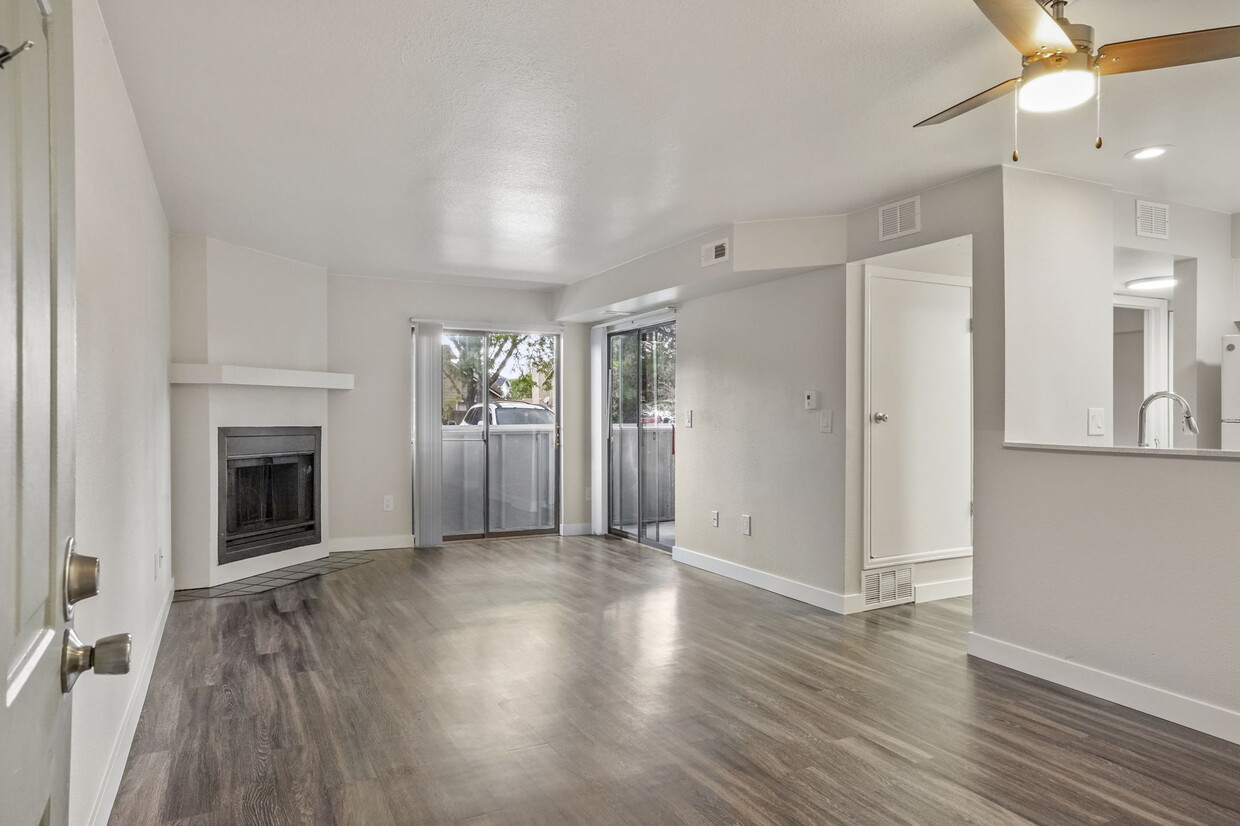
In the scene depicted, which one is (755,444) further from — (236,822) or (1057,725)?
(236,822)

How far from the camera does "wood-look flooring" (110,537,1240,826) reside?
2.30 meters

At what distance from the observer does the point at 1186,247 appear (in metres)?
4.35

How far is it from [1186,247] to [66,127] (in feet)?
17.5

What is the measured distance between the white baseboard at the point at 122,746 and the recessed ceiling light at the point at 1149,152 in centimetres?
470

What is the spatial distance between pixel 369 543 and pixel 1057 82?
6.14 metres

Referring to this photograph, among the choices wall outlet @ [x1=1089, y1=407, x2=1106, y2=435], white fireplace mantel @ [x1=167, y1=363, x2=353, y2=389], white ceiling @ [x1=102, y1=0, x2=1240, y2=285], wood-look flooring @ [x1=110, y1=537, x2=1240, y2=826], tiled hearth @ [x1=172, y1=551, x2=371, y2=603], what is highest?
white ceiling @ [x1=102, y1=0, x2=1240, y2=285]

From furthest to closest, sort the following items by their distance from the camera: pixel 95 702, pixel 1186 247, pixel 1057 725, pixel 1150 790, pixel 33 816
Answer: pixel 1186 247
pixel 1057 725
pixel 1150 790
pixel 95 702
pixel 33 816

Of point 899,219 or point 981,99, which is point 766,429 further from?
point 981,99

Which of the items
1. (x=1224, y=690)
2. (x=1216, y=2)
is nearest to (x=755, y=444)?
(x=1224, y=690)

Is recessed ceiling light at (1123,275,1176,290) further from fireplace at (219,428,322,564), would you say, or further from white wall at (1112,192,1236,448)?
fireplace at (219,428,322,564)

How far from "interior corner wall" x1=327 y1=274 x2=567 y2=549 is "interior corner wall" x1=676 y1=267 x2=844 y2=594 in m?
2.53

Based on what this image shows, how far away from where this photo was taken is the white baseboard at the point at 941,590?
16.0ft

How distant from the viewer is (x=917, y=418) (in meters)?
4.84

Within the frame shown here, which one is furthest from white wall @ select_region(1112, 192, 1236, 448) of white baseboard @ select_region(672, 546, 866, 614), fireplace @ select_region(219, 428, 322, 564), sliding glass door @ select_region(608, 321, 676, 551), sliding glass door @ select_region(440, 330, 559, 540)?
fireplace @ select_region(219, 428, 322, 564)
